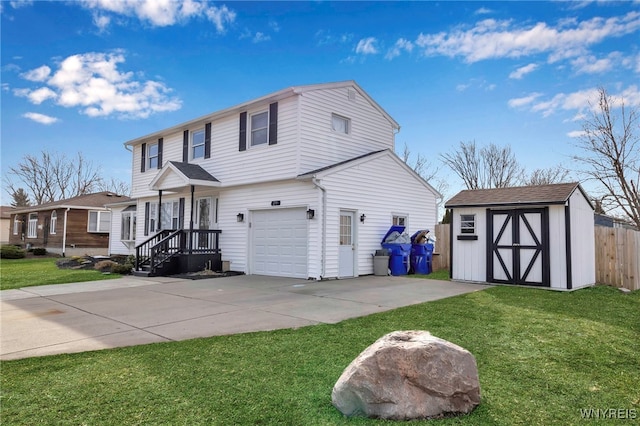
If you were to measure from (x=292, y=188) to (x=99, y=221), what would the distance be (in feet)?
62.8

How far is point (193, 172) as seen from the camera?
14.8 m

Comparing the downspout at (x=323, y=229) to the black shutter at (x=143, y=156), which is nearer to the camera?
the downspout at (x=323, y=229)

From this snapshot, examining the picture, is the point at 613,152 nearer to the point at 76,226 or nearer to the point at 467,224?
the point at 467,224

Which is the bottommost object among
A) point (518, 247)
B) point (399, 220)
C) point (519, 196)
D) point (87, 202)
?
point (518, 247)

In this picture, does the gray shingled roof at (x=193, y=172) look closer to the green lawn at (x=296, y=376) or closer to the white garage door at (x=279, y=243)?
the white garage door at (x=279, y=243)

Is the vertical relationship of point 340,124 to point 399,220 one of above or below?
above

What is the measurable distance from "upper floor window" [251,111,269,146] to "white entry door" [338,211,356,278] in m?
3.87

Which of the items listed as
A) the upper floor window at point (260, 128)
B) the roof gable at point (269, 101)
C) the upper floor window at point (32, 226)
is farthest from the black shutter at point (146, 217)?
the upper floor window at point (32, 226)

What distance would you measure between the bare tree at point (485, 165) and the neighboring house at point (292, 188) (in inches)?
591

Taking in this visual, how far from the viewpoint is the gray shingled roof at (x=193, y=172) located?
47.2 feet

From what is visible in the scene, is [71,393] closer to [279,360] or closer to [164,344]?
[164,344]

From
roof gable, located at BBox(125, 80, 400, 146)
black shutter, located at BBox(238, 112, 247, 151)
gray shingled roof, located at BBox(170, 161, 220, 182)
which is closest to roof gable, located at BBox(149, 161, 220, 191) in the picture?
gray shingled roof, located at BBox(170, 161, 220, 182)

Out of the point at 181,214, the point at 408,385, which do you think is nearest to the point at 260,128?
the point at 181,214

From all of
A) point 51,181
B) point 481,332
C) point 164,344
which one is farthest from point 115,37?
point 51,181
